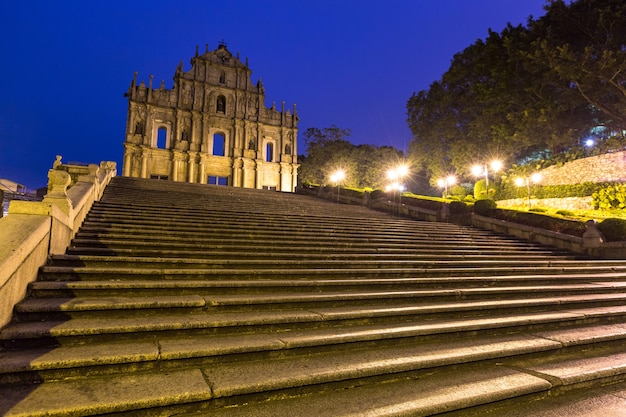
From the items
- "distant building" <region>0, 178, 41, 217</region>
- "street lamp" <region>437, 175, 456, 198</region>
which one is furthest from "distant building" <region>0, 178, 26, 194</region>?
"street lamp" <region>437, 175, 456, 198</region>

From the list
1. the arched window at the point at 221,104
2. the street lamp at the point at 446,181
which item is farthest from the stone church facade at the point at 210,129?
the street lamp at the point at 446,181

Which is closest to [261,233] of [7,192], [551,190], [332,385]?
[7,192]

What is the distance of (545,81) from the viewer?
20.1 meters

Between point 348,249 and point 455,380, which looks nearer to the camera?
point 455,380

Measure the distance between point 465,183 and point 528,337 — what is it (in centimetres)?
3753

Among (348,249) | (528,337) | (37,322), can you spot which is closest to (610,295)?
(528,337)

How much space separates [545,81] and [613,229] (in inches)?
484

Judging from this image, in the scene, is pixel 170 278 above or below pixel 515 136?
below

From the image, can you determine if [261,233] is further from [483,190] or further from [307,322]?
[483,190]

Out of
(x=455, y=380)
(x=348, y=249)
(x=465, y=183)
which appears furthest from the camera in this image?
(x=465, y=183)

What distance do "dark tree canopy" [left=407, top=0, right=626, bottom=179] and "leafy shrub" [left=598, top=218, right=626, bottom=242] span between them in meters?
9.43

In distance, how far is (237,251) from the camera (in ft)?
23.4

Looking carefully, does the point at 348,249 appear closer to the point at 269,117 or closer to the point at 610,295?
the point at 610,295

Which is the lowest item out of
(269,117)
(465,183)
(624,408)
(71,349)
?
(624,408)
